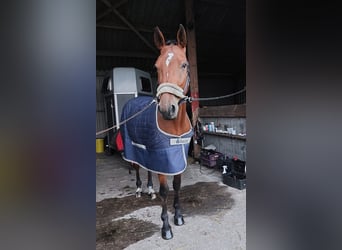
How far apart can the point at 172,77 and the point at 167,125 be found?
39cm

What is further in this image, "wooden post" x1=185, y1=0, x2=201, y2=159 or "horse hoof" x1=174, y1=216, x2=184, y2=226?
"wooden post" x1=185, y1=0, x2=201, y2=159

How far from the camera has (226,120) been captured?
Result: 13.1 ft

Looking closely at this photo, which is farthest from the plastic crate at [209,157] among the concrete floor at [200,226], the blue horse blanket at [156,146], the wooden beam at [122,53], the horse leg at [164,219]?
the wooden beam at [122,53]

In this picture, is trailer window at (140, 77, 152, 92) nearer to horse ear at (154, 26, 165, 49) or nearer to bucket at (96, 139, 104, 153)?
bucket at (96, 139, 104, 153)

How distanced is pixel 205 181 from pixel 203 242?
1.66m

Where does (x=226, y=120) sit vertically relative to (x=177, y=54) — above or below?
below

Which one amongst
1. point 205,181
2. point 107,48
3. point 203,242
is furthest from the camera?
point 107,48

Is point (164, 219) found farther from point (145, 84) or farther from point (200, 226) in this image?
point (145, 84)

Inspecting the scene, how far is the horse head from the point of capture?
1.49 m

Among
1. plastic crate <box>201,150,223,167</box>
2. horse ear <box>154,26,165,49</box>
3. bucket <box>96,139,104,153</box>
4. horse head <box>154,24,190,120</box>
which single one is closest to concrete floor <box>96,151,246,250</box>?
plastic crate <box>201,150,223,167</box>

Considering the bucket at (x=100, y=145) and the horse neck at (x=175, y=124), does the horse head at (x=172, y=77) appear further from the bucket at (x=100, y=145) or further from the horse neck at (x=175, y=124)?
the bucket at (x=100, y=145)

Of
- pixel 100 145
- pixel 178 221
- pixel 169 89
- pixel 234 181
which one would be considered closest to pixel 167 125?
pixel 169 89
